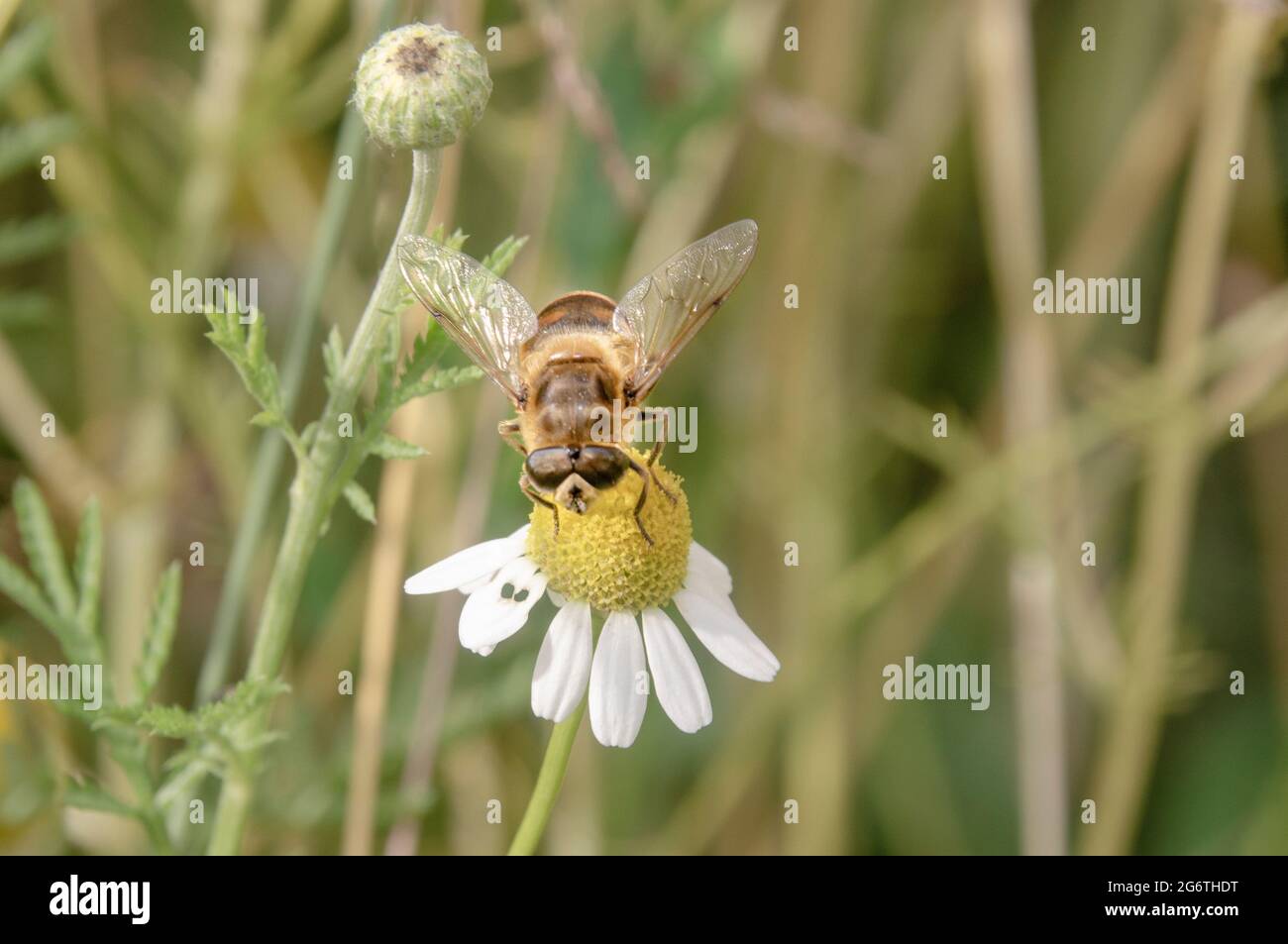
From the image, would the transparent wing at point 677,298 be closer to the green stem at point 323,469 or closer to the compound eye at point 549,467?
the compound eye at point 549,467

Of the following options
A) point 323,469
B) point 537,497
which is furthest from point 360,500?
point 537,497

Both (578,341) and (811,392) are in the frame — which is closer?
(578,341)

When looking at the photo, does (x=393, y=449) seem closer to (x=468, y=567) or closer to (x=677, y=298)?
(x=468, y=567)

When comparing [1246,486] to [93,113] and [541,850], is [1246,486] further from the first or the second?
[93,113]

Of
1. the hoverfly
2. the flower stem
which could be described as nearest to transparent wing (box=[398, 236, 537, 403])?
the hoverfly

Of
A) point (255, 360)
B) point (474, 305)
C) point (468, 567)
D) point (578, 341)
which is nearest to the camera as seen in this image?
point (255, 360)

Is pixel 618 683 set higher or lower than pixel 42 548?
lower

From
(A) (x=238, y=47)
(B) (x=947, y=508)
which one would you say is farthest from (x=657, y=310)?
(A) (x=238, y=47)

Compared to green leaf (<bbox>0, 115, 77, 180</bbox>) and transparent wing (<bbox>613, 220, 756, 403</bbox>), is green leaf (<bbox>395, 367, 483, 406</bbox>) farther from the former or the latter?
green leaf (<bbox>0, 115, 77, 180</bbox>)
